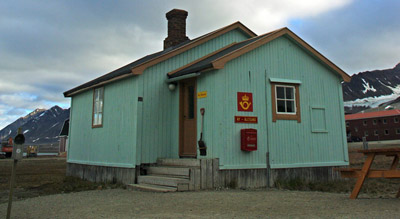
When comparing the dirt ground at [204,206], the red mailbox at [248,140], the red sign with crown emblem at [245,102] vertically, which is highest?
the red sign with crown emblem at [245,102]

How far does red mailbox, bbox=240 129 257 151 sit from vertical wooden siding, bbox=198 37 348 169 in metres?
0.15

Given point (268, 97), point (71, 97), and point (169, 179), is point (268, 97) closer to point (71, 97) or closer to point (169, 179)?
point (169, 179)

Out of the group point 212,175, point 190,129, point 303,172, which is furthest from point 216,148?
point 303,172

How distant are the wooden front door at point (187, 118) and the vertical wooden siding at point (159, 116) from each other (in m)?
0.16

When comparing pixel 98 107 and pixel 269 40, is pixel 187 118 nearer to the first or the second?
pixel 269 40

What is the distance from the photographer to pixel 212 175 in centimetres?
864

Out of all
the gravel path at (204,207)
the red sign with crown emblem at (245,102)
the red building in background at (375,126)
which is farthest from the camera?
the red building in background at (375,126)

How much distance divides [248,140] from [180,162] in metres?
1.96

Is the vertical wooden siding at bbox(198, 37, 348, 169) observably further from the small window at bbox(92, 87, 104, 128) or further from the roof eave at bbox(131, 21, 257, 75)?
the small window at bbox(92, 87, 104, 128)

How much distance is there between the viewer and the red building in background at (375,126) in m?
63.7

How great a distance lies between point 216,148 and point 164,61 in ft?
11.5

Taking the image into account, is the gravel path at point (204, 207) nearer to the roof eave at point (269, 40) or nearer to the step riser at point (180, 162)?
the step riser at point (180, 162)

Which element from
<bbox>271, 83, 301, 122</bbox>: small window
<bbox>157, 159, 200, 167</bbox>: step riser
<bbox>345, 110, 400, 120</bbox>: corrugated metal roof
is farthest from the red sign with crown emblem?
<bbox>345, 110, 400, 120</bbox>: corrugated metal roof

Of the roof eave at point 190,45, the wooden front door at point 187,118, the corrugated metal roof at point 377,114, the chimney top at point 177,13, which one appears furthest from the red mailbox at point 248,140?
the corrugated metal roof at point 377,114
